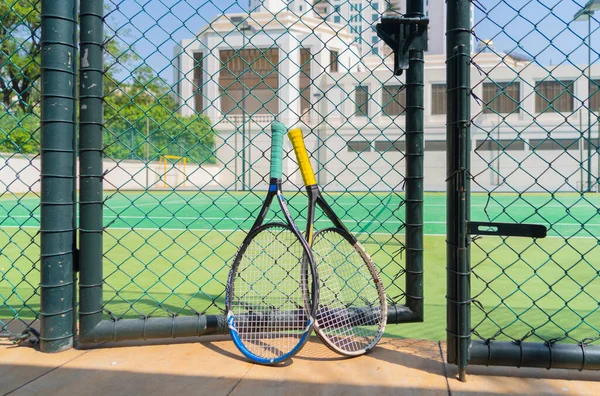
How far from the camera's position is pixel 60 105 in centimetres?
220

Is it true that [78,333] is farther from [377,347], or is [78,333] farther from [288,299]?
[377,347]

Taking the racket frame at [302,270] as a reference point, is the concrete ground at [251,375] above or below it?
below

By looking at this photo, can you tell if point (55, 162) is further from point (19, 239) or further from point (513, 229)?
point (19, 239)

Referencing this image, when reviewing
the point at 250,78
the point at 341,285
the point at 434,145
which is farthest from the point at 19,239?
the point at 434,145

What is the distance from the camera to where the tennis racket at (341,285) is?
7.09ft

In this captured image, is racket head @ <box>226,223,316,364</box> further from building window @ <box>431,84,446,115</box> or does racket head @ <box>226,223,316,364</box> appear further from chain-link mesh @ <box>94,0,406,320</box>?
building window @ <box>431,84,446,115</box>

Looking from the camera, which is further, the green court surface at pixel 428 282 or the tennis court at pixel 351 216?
the tennis court at pixel 351 216

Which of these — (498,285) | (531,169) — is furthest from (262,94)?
(498,285)

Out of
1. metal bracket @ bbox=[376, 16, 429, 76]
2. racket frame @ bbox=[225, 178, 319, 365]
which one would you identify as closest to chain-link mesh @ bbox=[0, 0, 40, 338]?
racket frame @ bbox=[225, 178, 319, 365]

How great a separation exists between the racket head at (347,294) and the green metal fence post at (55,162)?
3.92 feet

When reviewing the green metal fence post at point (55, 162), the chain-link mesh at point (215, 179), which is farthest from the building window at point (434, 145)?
the green metal fence post at point (55, 162)

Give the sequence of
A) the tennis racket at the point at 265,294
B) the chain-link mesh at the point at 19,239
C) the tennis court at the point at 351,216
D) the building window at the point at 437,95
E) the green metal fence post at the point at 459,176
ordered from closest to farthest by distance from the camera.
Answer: the green metal fence post at the point at 459,176 → the tennis racket at the point at 265,294 → the chain-link mesh at the point at 19,239 → the tennis court at the point at 351,216 → the building window at the point at 437,95

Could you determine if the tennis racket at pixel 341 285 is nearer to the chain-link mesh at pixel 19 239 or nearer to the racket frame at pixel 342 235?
the racket frame at pixel 342 235

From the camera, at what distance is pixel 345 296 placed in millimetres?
2400
